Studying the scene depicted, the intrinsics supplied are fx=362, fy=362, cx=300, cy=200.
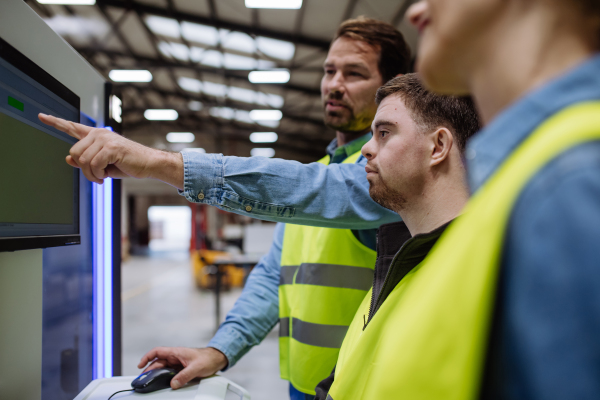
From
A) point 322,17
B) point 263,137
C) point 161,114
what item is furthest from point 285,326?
point 263,137

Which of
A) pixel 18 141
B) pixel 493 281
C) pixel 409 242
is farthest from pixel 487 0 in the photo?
pixel 18 141

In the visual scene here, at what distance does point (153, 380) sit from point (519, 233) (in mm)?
1084

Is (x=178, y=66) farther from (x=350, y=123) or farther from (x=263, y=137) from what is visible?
(x=350, y=123)

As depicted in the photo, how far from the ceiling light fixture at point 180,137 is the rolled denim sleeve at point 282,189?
1572 cm

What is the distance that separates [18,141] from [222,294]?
767 centimetres

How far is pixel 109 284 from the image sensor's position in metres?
1.58

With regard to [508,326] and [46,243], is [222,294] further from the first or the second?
[508,326]

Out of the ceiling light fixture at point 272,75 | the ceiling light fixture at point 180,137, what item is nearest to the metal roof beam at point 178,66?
the ceiling light fixture at point 272,75

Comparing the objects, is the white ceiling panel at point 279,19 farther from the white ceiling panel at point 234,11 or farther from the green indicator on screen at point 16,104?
the green indicator on screen at point 16,104

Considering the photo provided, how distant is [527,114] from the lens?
1.26 feet

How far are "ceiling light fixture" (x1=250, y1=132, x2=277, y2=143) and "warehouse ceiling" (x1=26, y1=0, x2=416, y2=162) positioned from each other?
140 cm

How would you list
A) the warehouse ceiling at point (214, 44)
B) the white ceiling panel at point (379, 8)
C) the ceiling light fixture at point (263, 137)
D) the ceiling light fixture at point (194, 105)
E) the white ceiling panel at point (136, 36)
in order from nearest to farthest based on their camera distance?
the white ceiling panel at point (379, 8), the warehouse ceiling at point (214, 44), the white ceiling panel at point (136, 36), the ceiling light fixture at point (194, 105), the ceiling light fixture at point (263, 137)

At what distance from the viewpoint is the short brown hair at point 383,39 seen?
1.46 m

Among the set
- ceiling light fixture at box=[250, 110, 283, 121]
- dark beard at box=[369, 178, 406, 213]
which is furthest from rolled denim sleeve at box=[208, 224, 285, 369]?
ceiling light fixture at box=[250, 110, 283, 121]
